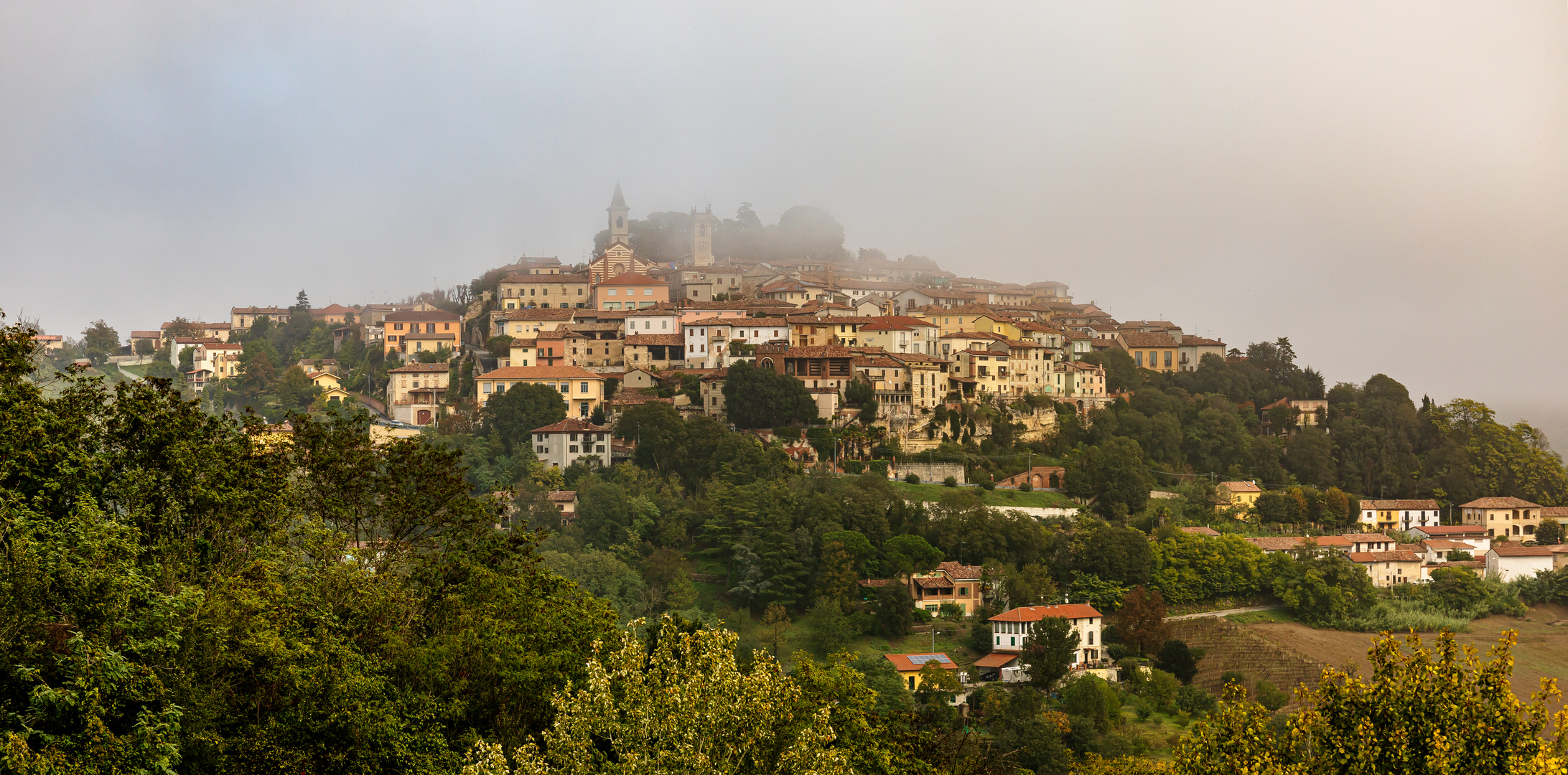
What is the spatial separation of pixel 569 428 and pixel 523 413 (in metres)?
2.22

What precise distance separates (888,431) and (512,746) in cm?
3931

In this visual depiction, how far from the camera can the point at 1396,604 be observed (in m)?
48.9

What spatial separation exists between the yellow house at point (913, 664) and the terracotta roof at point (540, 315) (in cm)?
3164

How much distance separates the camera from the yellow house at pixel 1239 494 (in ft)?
189

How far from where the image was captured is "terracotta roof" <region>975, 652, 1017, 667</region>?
3953cm

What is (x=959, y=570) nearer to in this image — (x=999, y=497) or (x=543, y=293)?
(x=999, y=497)

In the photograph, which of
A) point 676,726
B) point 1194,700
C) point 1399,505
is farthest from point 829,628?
point 1399,505

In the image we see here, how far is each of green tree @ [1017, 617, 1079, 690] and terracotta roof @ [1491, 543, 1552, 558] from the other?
89.9 feet

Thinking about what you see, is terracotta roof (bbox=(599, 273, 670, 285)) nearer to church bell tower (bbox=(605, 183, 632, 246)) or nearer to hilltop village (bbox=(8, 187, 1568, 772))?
hilltop village (bbox=(8, 187, 1568, 772))

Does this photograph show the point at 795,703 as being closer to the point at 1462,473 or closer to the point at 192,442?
the point at 192,442

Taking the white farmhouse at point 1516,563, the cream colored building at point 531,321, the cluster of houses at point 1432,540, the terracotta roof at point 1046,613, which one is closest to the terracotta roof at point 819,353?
the cream colored building at point 531,321

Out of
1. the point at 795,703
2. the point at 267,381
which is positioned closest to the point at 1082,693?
the point at 795,703

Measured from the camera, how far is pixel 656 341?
59.1 m

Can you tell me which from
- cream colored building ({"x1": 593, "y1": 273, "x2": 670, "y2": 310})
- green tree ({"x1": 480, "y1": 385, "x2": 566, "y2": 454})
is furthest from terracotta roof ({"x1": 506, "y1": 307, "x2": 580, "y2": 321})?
green tree ({"x1": 480, "y1": 385, "x2": 566, "y2": 454})
